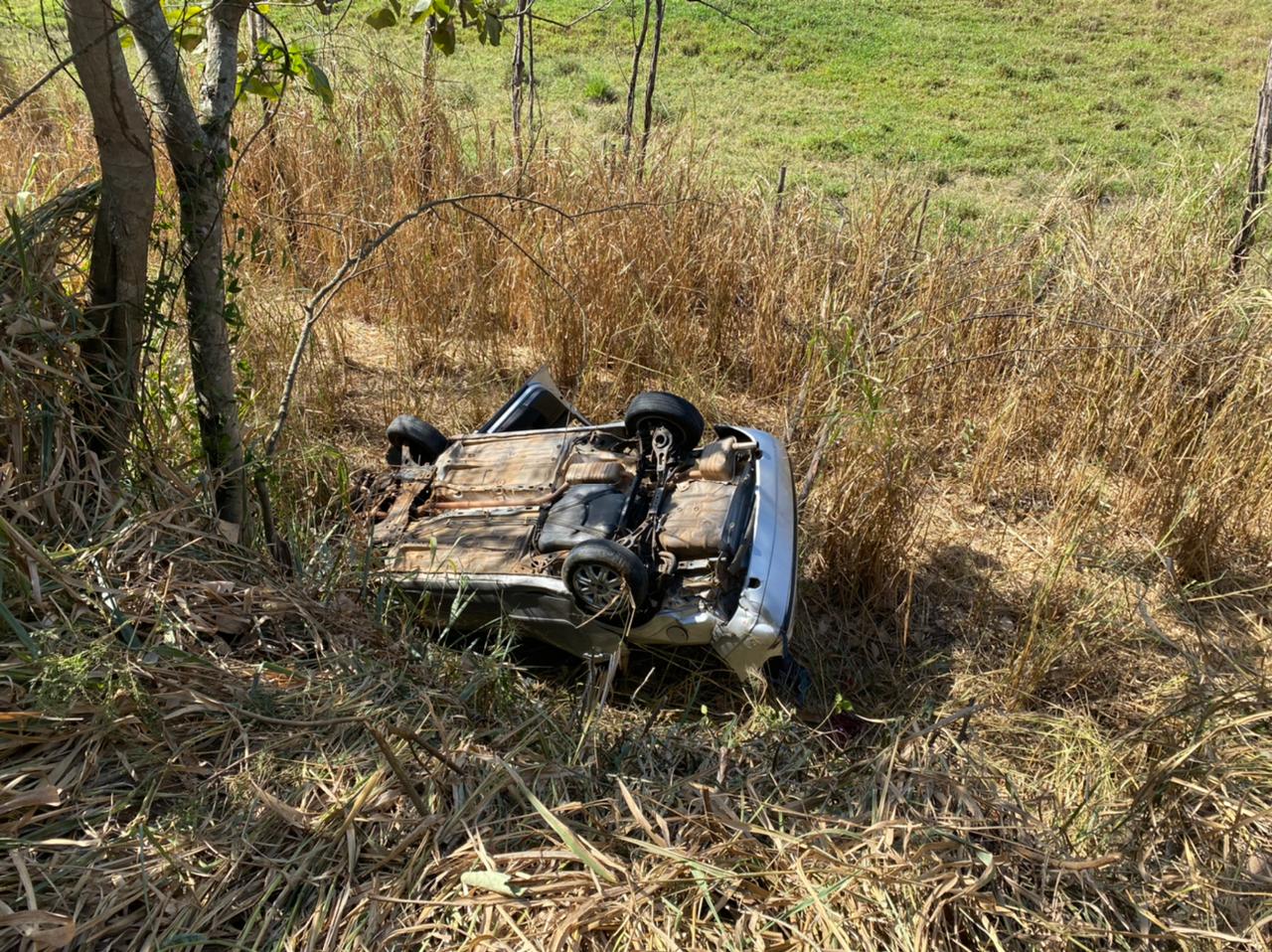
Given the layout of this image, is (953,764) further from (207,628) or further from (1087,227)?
(1087,227)

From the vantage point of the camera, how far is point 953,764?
2742mm

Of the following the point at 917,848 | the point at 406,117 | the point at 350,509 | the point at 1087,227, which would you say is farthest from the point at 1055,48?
the point at 917,848

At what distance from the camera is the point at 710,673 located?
400 centimetres

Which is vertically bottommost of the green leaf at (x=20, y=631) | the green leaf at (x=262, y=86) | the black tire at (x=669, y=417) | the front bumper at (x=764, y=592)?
the front bumper at (x=764, y=592)

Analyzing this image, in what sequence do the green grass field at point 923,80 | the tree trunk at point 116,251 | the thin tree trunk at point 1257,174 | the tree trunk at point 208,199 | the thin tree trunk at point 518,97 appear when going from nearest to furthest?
the tree trunk at point 116,251
the tree trunk at point 208,199
the thin tree trunk at point 1257,174
the thin tree trunk at point 518,97
the green grass field at point 923,80

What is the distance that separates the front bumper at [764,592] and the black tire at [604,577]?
377mm

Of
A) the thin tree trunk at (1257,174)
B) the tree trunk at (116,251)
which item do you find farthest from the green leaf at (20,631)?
the thin tree trunk at (1257,174)

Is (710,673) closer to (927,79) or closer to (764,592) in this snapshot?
(764,592)

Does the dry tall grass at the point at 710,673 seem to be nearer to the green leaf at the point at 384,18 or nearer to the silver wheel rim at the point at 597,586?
the silver wheel rim at the point at 597,586

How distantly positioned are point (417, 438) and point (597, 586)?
1642 mm

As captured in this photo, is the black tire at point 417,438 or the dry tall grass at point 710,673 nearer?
the dry tall grass at point 710,673

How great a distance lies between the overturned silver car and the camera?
3488mm

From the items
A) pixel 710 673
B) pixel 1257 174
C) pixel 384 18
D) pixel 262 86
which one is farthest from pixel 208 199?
pixel 1257 174

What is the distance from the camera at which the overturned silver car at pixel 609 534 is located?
3.49 metres
